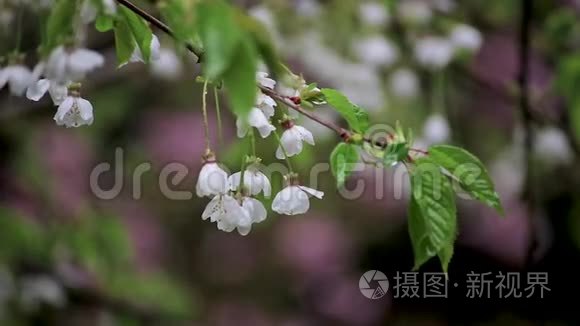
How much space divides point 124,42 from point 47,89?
112 mm

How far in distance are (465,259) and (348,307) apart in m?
0.46

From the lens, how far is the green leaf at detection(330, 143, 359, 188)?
0.96 metres

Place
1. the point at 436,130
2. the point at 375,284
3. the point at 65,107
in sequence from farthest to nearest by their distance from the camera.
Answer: the point at 436,130
the point at 375,284
the point at 65,107

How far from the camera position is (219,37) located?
0.71 m

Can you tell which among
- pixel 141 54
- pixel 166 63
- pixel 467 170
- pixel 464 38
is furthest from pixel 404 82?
pixel 141 54

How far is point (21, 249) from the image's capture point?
1.97 m

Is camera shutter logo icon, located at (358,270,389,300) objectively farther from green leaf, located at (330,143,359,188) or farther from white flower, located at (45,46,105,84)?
white flower, located at (45,46,105,84)

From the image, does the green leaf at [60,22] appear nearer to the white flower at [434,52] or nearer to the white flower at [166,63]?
the white flower at [166,63]

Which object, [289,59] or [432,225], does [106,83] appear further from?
[432,225]

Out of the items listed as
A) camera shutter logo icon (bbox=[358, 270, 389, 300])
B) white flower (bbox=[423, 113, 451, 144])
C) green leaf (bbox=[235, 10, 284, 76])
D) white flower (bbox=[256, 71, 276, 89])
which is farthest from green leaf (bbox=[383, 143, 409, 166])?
white flower (bbox=[423, 113, 451, 144])

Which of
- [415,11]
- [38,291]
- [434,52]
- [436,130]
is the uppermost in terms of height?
[415,11]

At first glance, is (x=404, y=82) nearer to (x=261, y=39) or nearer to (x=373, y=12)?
(x=373, y=12)

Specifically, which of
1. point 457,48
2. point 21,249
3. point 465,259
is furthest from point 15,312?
point 465,259

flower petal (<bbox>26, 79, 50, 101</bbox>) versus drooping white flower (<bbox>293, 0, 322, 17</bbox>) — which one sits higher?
drooping white flower (<bbox>293, 0, 322, 17</bbox>)
